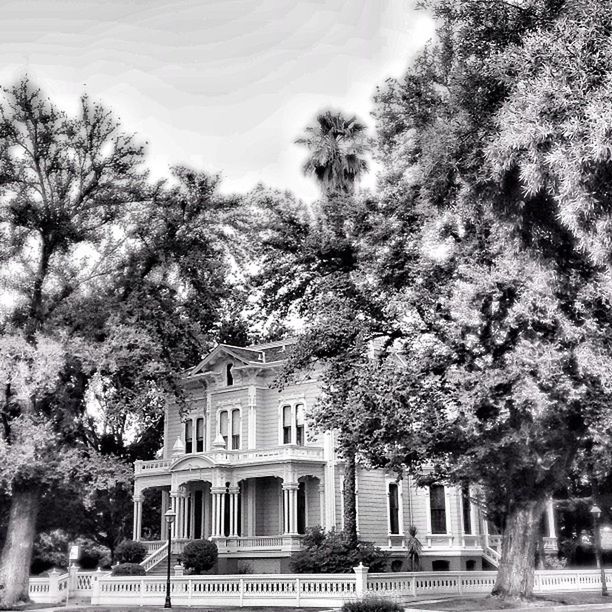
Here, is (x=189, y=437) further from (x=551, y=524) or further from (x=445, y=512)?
(x=551, y=524)

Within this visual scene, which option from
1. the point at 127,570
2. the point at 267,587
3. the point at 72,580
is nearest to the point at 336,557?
the point at 267,587

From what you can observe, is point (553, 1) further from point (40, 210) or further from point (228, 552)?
point (228, 552)

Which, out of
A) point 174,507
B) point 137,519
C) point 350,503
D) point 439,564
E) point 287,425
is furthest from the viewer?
point 137,519

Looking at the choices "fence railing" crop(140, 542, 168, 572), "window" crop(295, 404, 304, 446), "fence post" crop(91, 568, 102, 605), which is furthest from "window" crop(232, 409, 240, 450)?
"fence post" crop(91, 568, 102, 605)

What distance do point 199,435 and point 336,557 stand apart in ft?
46.9

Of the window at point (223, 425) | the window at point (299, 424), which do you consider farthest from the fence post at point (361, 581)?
the window at point (223, 425)

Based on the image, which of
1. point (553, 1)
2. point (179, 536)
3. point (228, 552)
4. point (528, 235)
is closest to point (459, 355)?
point (528, 235)

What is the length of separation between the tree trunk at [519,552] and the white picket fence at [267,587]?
3254mm

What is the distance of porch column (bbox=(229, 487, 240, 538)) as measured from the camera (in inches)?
1537

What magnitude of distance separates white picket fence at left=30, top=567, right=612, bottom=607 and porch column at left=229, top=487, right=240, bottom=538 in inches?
314

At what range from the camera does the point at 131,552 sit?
38.6 metres

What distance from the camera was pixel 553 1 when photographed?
18719 mm

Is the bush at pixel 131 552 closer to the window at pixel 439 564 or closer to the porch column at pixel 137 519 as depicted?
the porch column at pixel 137 519

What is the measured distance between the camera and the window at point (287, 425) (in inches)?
1614
